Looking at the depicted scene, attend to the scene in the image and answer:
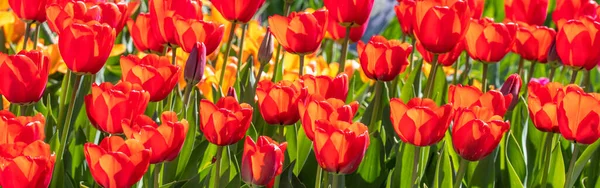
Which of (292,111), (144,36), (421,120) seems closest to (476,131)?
(421,120)

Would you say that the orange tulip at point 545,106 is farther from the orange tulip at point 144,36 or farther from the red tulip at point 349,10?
the orange tulip at point 144,36

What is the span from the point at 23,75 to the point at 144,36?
49 centimetres

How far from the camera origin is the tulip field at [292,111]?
5.07ft

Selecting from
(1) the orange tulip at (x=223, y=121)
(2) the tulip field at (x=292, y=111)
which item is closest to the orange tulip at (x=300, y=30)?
(2) the tulip field at (x=292, y=111)

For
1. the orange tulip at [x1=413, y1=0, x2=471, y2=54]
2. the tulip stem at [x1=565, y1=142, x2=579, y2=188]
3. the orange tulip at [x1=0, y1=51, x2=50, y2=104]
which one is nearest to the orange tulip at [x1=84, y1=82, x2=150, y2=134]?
the orange tulip at [x1=0, y1=51, x2=50, y2=104]

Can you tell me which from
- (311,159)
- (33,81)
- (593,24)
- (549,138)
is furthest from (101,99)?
(593,24)

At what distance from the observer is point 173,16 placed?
6.63ft

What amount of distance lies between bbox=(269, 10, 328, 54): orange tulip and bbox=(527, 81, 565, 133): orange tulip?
438mm

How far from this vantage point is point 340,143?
154 cm

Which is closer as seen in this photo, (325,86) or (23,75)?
(23,75)

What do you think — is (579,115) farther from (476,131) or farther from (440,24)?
(440,24)

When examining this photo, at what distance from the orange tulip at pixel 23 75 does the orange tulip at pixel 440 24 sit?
28.5 inches

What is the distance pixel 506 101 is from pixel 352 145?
40 centimetres

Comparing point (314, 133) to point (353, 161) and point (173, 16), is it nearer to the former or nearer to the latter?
point (353, 161)
